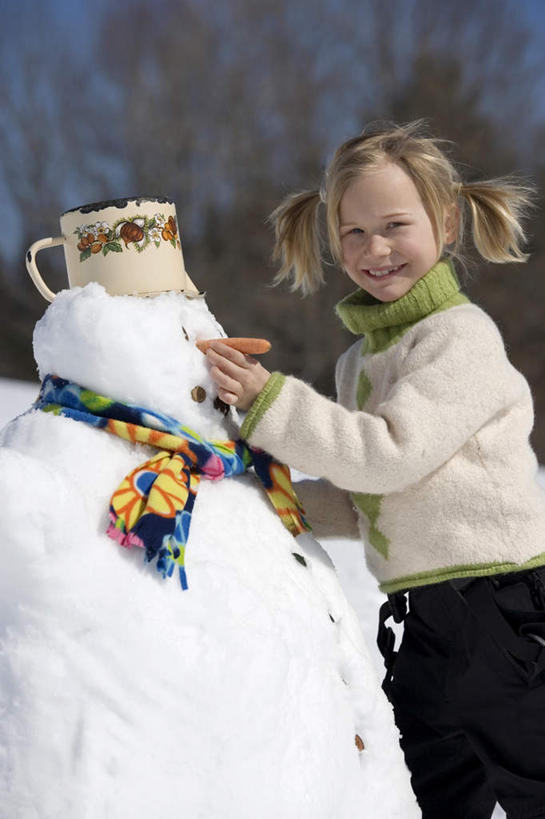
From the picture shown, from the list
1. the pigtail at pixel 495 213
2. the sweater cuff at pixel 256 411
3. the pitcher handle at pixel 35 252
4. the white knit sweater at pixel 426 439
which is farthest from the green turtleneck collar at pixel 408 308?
the pitcher handle at pixel 35 252

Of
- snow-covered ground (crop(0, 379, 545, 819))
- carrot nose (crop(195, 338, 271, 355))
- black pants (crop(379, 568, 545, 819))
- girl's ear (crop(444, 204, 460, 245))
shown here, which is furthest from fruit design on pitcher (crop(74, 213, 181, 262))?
snow-covered ground (crop(0, 379, 545, 819))

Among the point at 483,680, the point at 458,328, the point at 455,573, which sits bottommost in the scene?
the point at 483,680

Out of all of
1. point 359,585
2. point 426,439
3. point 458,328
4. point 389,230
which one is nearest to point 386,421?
point 426,439

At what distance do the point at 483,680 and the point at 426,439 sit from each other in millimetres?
324

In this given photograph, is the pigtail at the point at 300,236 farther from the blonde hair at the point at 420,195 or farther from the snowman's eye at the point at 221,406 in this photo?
the snowman's eye at the point at 221,406

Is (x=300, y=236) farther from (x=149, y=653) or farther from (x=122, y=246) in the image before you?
(x=149, y=653)

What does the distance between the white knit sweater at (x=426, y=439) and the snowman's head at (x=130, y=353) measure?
7 centimetres

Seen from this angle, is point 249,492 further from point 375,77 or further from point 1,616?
point 375,77

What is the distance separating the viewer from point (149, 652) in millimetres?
623

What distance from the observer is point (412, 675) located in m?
1.02

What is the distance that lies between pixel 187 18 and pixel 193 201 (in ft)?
6.46

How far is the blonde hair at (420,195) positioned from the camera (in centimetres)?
96

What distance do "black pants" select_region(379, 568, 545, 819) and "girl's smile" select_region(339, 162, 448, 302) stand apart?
36 centimetres

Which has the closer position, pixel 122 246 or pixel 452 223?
pixel 122 246
